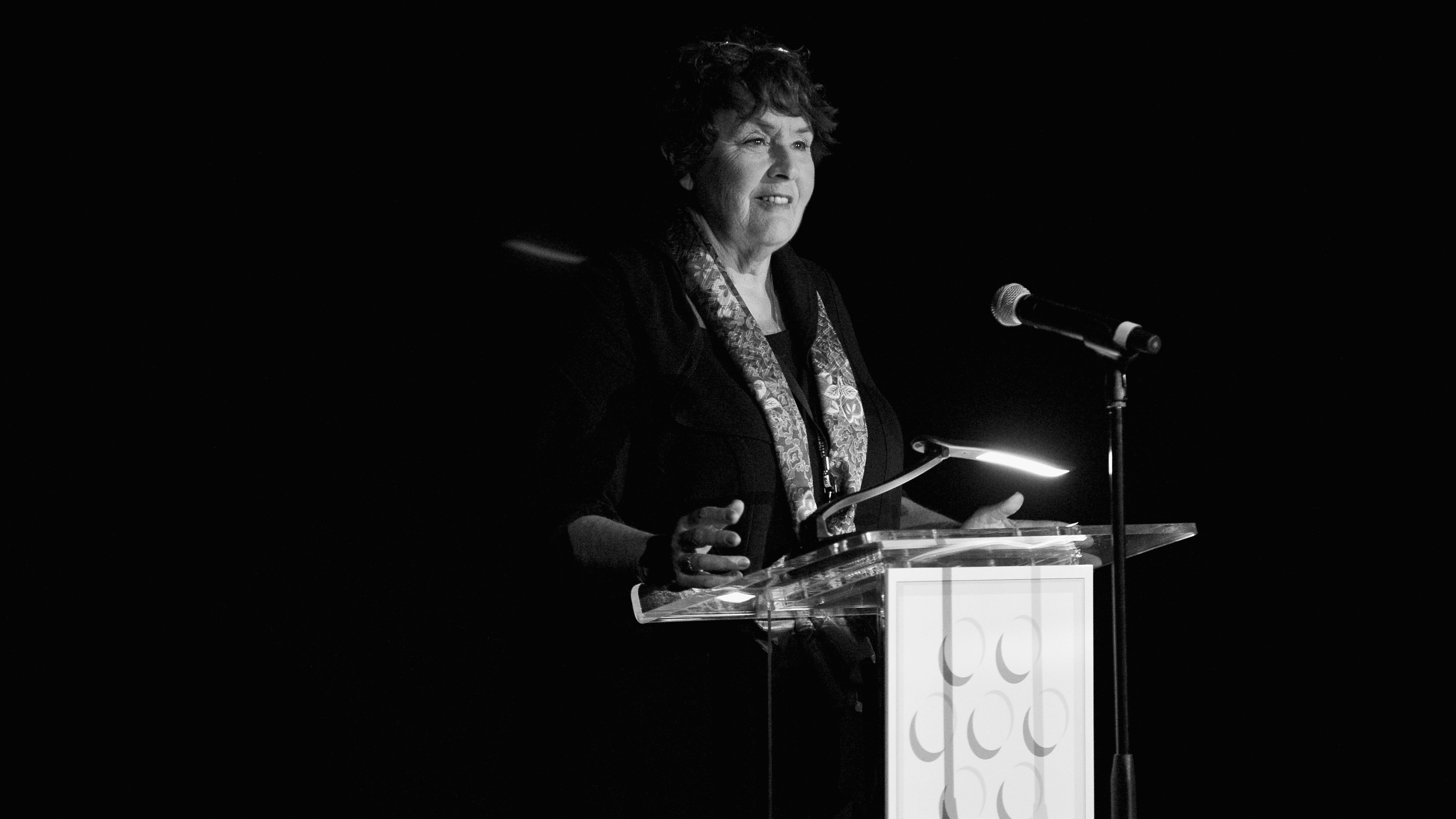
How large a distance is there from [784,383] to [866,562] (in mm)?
694

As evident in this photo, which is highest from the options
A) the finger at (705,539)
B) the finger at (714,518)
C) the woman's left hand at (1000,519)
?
the woman's left hand at (1000,519)

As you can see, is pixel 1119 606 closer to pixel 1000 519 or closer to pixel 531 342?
pixel 1000 519

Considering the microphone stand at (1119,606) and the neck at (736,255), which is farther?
the neck at (736,255)

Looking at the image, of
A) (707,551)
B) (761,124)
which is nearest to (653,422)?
(761,124)

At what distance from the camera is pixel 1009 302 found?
1474 mm

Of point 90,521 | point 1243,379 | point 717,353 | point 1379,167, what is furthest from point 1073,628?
point 90,521

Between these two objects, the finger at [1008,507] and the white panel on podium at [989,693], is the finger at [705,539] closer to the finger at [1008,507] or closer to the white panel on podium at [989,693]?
the white panel on podium at [989,693]

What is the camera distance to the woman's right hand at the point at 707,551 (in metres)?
1.12

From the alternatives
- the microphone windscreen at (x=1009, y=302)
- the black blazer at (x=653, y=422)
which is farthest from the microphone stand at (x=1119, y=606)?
the black blazer at (x=653, y=422)

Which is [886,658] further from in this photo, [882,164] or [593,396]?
[882,164]

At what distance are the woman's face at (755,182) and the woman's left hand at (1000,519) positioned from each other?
79 cm

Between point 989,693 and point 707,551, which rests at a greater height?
point 707,551

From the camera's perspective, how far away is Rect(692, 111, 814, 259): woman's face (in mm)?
1973

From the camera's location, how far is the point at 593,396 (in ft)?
5.81
